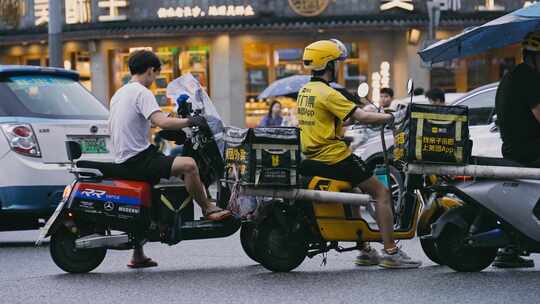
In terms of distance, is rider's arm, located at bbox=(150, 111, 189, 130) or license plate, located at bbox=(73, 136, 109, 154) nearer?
rider's arm, located at bbox=(150, 111, 189, 130)

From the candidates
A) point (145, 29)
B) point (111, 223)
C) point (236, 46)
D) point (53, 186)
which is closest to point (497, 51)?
point (236, 46)

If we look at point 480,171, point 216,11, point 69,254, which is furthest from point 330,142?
point 216,11

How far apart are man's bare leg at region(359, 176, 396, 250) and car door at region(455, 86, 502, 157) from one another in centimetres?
471

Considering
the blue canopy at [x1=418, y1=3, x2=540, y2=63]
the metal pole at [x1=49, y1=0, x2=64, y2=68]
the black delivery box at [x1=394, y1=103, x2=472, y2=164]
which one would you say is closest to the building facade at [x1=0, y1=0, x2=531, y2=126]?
the metal pole at [x1=49, y1=0, x2=64, y2=68]

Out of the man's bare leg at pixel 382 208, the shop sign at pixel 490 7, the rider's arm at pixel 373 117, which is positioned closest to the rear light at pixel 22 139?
the man's bare leg at pixel 382 208

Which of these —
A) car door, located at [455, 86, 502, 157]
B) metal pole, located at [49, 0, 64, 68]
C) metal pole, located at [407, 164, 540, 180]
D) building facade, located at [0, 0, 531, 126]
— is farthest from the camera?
building facade, located at [0, 0, 531, 126]

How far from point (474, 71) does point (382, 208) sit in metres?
21.7

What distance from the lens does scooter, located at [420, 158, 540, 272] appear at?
8844 mm

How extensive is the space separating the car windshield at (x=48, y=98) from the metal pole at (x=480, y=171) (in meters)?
4.26

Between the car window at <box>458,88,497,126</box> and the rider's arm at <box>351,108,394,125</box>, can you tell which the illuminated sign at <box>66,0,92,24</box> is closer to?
the car window at <box>458,88,497,126</box>

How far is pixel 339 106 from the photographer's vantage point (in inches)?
360

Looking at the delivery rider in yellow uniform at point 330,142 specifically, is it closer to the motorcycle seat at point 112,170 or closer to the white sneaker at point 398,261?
the white sneaker at point 398,261

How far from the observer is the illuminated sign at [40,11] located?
3109 cm

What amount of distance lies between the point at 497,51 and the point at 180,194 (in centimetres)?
2221
